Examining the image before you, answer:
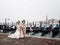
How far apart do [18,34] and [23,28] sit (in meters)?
0.66

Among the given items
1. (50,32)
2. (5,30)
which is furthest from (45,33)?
(5,30)

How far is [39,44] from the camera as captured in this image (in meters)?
8.61

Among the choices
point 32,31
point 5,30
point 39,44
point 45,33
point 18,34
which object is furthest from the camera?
point 5,30

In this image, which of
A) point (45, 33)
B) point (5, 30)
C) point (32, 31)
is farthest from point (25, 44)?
point (5, 30)

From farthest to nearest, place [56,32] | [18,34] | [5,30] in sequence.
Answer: [5,30]
[56,32]
[18,34]

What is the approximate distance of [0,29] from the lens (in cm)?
2120

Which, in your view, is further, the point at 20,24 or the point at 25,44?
the point at 20,24

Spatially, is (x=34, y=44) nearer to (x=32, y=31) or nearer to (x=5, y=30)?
(x=32, y=31)

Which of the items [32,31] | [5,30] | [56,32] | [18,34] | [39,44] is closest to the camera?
[39,44]

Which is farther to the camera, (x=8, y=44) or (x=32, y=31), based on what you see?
(x=32, y=31)

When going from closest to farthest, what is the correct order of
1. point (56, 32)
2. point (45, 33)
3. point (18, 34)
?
point (18, 34) < point (56, 32) < point (45, 33)

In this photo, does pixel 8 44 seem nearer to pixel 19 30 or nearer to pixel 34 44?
pixel 34 44

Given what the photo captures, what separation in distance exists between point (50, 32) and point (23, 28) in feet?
13.5

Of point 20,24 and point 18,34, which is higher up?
point 20,24
